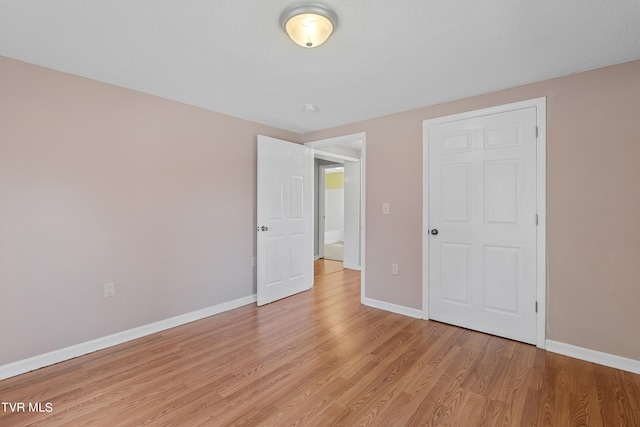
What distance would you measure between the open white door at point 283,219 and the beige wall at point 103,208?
333mm

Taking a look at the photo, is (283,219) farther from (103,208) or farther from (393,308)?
(103,208)

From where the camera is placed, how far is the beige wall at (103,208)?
217cm

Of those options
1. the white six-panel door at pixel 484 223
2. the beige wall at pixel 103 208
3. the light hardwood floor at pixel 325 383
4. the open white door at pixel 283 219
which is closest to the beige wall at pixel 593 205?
the white six-panel door at pixel 484 223

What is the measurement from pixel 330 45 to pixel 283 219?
2.32 meters

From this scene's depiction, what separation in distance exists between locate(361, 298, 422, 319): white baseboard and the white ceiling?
2222 millimetres

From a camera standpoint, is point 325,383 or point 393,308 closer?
point 325,383

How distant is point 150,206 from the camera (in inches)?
112

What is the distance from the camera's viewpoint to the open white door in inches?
144

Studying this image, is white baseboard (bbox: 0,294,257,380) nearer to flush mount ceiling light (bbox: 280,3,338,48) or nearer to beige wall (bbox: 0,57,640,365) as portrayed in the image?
beige wall (bbox: 0,57,640,365)

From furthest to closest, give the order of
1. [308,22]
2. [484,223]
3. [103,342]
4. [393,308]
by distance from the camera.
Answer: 1. [393,308]
2. [484,223]
3. [103,342]
4. [308,22]

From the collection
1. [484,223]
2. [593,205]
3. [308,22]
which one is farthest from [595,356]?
[308,22]

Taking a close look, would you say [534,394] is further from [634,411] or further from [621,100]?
[621,100]

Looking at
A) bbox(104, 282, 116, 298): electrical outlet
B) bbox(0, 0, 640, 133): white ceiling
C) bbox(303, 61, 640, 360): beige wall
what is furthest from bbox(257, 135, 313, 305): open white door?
bbox(303, 61, 640, 360): beige wall

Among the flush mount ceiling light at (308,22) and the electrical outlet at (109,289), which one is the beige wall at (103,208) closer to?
the electrical outlet at (109,289)
